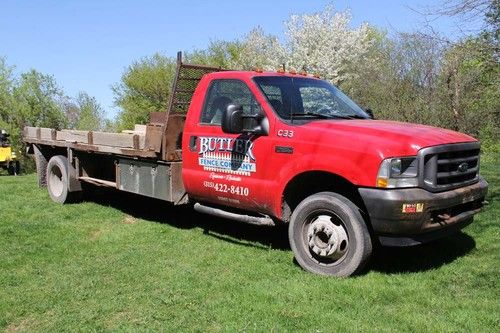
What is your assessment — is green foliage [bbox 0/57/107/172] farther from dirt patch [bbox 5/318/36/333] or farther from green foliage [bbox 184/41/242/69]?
dirt patch [bbox 5/318/36/333]

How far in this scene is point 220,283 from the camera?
16.7 feet

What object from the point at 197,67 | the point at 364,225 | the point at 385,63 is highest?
the point at 385,63

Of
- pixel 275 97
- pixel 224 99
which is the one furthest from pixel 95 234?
pixel 275 97

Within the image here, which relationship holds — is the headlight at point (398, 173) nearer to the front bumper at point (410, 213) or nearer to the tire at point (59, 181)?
the front bumper at point (410, 213)

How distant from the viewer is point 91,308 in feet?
14.9

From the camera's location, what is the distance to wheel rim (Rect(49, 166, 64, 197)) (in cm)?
950

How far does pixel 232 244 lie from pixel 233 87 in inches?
76.1

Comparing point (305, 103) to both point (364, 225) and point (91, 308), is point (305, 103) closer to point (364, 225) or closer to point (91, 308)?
point (364, 225)

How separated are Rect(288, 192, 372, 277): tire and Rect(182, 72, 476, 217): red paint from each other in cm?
31

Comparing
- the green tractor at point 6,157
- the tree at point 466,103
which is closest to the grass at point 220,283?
the green tractor at point 6,157

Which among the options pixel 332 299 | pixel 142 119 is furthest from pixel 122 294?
pixel 142 119

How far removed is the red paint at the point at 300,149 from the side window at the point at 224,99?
0.07 m

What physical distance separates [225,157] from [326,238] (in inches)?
61.8

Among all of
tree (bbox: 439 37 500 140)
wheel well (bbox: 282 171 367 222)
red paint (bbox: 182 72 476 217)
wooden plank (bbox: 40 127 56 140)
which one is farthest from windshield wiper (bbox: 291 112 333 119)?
tree (bbox: 439 37 500 140)
